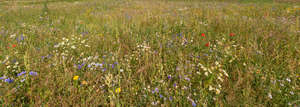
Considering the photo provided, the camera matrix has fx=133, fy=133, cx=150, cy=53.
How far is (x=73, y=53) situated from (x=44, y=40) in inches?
40.5

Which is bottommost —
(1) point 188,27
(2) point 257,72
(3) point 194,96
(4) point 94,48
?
(3) point 194,96

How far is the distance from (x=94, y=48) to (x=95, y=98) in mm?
1343

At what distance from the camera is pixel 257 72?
1688mm

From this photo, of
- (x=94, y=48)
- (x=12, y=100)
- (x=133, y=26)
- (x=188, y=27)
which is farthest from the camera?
(x=133, y=26)

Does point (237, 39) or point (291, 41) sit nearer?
point (291, 41)

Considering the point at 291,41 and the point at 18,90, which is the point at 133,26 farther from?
the point at 291,41

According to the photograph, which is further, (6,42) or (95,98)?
(6,42)

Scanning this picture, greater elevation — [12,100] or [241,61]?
[241,61]

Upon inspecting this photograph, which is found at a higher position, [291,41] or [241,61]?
[291,41]

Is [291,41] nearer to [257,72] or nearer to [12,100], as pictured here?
[257,72]

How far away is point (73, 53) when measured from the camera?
2389 millimetres

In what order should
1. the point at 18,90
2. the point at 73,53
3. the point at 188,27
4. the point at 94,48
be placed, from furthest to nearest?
the point at 188,27 → the point at 94,48 → the point at 73,53 → the point at 18,90

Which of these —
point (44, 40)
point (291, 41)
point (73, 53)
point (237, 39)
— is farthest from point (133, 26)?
point (291, 41)

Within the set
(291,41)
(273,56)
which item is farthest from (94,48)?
(291,41)
